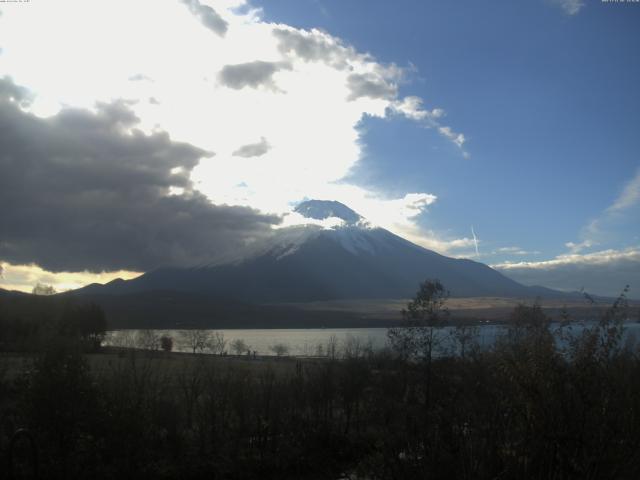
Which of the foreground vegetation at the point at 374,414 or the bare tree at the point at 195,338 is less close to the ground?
the foreground vegetation at the point at 374,414

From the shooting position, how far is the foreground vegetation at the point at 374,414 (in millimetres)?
7449

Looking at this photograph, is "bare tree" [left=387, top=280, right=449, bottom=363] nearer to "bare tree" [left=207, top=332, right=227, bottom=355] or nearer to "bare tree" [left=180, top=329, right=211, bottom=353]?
"bare tree" [left=207, top=332, right=227, bottom=355]

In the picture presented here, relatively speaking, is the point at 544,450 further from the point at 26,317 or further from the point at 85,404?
the point at 26,317

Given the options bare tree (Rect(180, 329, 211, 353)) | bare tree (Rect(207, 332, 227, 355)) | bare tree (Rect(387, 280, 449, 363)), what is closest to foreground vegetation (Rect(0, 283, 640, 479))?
bare tree (Rect(387, 280, 449, 363))

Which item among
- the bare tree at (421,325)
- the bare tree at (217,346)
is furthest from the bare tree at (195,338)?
→ the bare tree at (421,325)

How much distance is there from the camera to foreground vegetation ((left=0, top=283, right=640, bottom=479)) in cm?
745

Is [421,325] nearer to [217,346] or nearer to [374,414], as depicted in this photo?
[374,414]

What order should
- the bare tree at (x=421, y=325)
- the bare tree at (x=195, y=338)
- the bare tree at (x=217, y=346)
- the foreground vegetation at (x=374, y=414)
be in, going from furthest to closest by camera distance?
1. the bare tree at (x=195, y=338)
2. the bare tree at (x=217, y=346)
3. the bare tree at (x=421, y=325)
4. the foreground vegetation at (x=374, y=414)

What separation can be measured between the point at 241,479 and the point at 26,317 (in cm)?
4946

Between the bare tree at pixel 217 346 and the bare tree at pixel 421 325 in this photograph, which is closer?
the bare tree at pixel 421 325

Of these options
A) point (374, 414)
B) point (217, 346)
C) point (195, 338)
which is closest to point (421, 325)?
point (374, 414)

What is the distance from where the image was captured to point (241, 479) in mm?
22922

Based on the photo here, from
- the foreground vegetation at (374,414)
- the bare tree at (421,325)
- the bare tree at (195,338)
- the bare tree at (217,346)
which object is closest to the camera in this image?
the foreground vegetation at (374,414)

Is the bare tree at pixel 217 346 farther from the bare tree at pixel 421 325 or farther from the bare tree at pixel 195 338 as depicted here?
the bare tree at pixel 421 325
